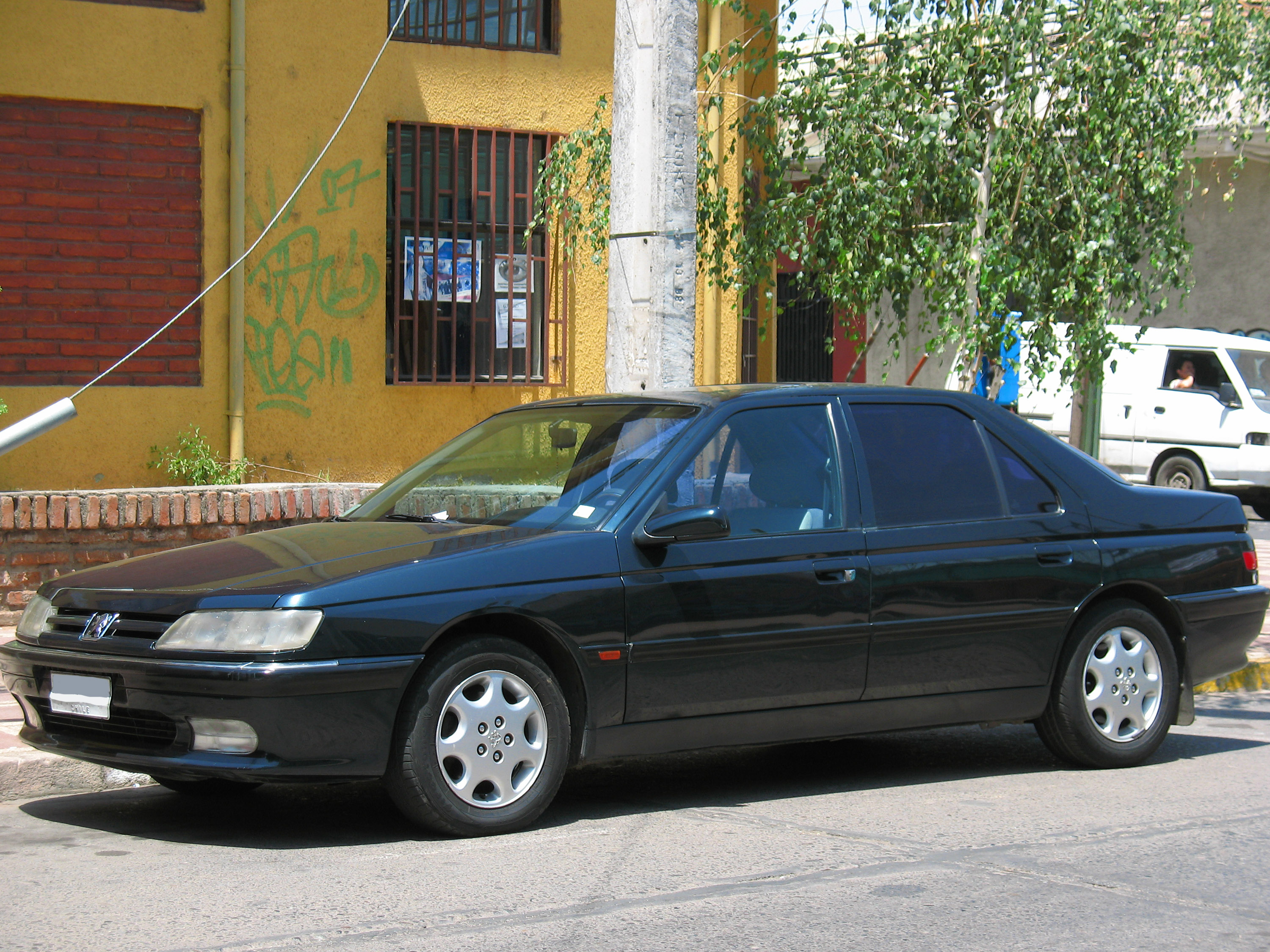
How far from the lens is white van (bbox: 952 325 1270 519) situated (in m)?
18.4

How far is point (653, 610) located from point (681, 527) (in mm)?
296

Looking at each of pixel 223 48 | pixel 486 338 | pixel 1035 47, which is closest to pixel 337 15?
pixel 223 48

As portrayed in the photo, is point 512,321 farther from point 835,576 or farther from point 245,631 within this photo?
point 245,631

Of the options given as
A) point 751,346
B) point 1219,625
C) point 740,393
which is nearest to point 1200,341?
point 751,346

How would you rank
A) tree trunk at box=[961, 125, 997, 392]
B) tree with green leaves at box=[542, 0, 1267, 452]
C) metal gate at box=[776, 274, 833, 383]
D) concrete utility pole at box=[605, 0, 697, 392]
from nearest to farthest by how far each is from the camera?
concrete utility pole at box=[605, 0, 697, 392]
tree with green leaves at box=[542, 0, 1267, 452]
tree trunk at box=[961, 125, 997, 392]
metal gate at box=[776, 274, 833, 383]

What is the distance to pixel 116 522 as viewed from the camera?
8.85m

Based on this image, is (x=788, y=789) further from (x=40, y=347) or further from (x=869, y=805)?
(x=40, y=347)

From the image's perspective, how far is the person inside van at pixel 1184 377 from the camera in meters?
18.8

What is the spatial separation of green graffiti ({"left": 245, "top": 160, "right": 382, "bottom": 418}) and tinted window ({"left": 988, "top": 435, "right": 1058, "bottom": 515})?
19.5ft

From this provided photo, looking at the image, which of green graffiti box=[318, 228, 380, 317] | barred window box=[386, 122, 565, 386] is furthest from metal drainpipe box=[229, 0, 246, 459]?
barred window box=[386, 122, 565, 386]

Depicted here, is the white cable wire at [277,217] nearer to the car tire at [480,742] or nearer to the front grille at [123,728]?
the front grille at [123,728]

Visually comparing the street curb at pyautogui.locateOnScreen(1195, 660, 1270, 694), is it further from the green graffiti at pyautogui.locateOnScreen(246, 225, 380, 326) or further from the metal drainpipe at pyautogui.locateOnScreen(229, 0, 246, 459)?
the metal drainpipe at pyautogui.locateOnScreen(229, 0, 246, 459)

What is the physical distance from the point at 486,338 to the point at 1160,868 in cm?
753

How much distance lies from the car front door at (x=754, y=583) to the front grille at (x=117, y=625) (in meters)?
1.52
